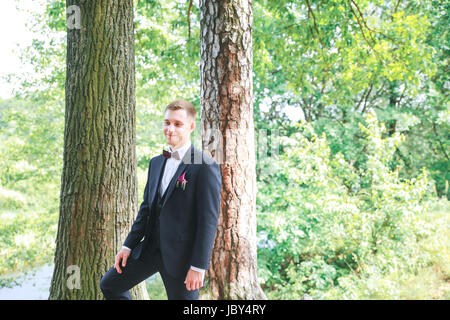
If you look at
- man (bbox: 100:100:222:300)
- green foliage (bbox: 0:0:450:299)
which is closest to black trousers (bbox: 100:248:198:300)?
man (bbox: 100:100:222:300)

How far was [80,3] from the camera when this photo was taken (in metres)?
2.82

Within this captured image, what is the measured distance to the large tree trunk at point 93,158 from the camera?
9.00 ft

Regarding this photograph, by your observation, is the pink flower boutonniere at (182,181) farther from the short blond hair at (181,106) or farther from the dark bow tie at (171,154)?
the short blond hair at (181,106)

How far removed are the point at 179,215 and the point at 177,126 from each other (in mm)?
480

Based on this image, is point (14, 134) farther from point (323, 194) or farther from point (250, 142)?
point (250, 142)

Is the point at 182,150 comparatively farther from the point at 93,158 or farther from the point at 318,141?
the point at 318,141

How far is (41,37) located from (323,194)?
671 centimetres

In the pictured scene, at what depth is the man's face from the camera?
1.94 metres

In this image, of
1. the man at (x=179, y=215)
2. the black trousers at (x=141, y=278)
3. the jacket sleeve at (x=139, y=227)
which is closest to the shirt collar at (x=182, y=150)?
the man at (x=179, y=215)

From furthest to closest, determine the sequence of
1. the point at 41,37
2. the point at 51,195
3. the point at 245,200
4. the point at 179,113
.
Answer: the point at 51,195, the point at 41,37, the point at 245,200, the point at 179,113

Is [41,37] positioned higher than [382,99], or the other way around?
[41,37]

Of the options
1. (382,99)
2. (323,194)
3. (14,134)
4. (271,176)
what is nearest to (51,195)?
(14,134)

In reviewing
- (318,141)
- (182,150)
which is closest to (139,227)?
(182,150)

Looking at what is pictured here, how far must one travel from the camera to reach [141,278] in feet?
7.00
